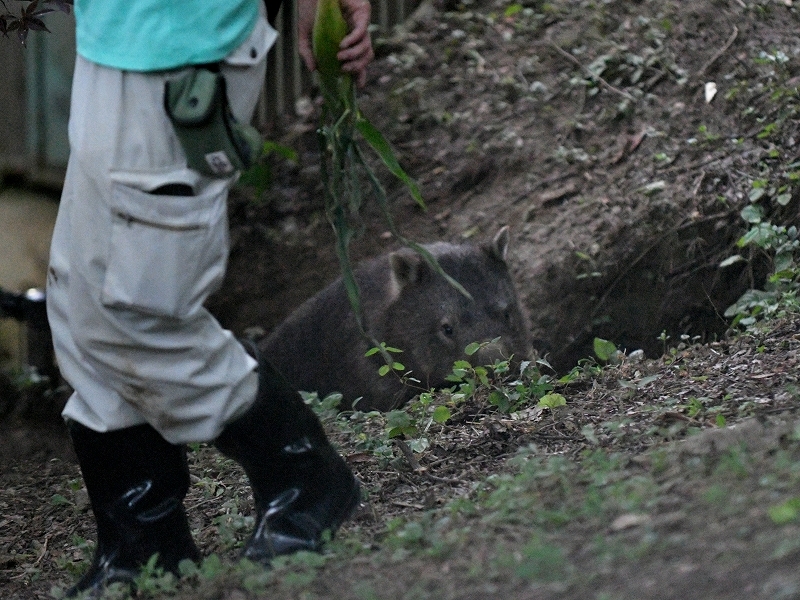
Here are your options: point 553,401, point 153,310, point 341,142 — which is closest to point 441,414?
point 553,401

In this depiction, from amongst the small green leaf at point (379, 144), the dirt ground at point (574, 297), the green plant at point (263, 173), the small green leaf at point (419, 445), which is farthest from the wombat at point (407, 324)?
the small green leaf at point (379, 144)

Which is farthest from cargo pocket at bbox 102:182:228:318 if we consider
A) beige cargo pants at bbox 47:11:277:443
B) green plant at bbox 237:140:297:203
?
green plant at bbox 237:140:297:203

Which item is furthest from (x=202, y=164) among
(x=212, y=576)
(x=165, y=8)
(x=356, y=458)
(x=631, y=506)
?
(x=356, y=458)

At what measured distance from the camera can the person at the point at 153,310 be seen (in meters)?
3.04

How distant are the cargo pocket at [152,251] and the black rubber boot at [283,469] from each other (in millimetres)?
483

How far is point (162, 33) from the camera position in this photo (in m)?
3.05

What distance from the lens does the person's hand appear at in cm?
358

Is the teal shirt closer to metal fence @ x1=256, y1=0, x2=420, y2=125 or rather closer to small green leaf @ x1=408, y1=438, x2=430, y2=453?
small green leaf @ x1=408, y1=438, x2=430, y2=453

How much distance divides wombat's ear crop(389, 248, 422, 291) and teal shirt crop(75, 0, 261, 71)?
3.94 m

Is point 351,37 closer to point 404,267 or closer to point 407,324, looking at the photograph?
point 404,267

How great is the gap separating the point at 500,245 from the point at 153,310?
13.7ft

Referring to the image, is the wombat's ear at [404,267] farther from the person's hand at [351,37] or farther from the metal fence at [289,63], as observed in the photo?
the metal fence at [289,63]

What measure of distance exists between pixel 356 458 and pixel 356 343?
2.69 metres

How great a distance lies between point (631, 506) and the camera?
2.78 metres
